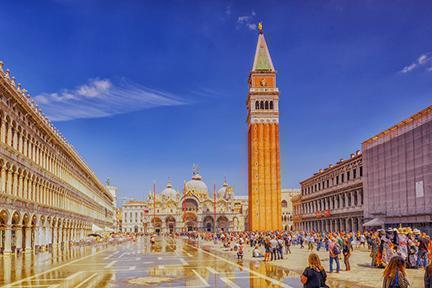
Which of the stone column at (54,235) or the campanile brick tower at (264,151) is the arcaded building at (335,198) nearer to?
the campanile brick tower at (264,151)

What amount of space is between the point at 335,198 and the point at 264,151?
98.0 feet

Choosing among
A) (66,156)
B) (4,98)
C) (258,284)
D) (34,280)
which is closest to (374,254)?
(258,284)

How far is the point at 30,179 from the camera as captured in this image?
41.3m

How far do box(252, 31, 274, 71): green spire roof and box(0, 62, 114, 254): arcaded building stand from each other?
179 feet

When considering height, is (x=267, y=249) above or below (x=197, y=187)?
below

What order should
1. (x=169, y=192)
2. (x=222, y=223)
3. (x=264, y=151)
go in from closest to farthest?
(x=264, y=151), (x=222, y=223), (x=169, y=192)

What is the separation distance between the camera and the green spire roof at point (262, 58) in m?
109

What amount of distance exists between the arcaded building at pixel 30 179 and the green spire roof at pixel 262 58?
5470cm

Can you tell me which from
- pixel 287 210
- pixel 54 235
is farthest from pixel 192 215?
pixel 54 235

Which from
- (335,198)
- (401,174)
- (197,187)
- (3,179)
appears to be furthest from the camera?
(197,187)

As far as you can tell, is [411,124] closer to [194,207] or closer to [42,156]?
[42,156]

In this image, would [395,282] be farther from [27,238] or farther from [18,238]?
[27,238]

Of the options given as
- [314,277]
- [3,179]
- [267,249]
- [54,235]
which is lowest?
[54,235]

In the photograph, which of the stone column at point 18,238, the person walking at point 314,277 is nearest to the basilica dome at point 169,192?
the stone column at point 18,238
